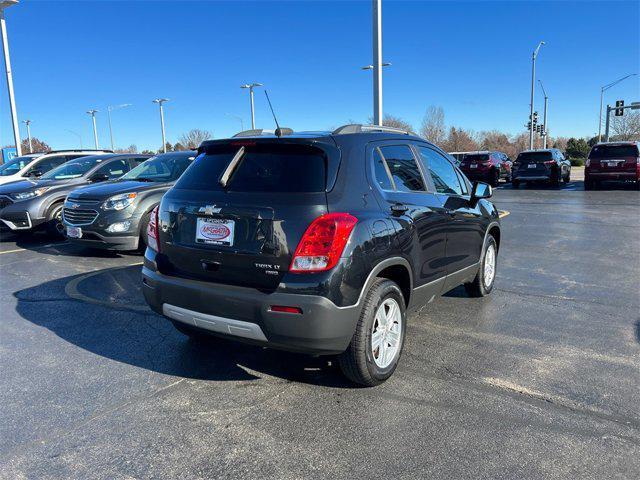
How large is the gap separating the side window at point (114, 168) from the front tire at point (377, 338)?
28.1 ft

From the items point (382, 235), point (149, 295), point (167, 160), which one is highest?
point (167, 160)

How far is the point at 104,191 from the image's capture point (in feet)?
25.3

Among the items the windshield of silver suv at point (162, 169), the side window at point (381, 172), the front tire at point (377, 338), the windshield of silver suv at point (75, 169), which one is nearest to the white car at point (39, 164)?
the windshield of silver suv at point (75, 169)

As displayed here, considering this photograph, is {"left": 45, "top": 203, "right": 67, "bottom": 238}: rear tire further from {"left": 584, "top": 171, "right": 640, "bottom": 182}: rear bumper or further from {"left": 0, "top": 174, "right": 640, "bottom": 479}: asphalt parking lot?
{"left": 584, "top": 171, "right": 640, "bottom": 182}: rear bumper

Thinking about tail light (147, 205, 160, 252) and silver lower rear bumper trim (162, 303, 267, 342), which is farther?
tail light (147, 205, 160, 252)

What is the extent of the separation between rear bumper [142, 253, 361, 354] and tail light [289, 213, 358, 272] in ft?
0.63

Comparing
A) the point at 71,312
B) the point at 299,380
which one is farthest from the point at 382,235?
the point at 71,312

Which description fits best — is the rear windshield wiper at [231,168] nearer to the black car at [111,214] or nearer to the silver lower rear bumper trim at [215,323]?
the silver lower rear bumper trim at [215,323]

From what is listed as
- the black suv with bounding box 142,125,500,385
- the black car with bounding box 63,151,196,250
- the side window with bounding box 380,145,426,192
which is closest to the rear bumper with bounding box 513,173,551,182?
the black car with bounding box 63,151,196,250

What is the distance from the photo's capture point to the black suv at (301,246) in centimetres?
305

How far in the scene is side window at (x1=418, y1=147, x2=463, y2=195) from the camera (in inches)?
177

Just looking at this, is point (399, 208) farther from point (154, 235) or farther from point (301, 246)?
point (154, 235)

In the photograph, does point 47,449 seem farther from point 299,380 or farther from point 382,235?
point 382,235

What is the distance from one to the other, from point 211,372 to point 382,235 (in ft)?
5.42
